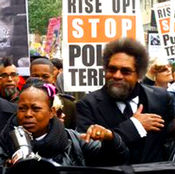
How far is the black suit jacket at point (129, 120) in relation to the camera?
4043mm

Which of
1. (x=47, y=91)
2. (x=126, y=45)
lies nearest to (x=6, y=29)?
(x=126, y=45)

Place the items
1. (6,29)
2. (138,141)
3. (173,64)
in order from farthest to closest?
(173,64) < (6,29) < (138,141)

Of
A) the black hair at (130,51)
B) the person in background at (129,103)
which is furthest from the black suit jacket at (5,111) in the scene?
the black hair at (130,51)

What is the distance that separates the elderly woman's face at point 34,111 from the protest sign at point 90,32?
2435mm

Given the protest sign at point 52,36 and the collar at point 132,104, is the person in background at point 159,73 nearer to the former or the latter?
the collar at point 132,104

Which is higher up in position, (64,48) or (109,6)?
(109,6)

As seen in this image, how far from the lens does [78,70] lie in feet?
19.9

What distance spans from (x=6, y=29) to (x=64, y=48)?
1869 mm

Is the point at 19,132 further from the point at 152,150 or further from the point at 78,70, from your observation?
the point at 78,70

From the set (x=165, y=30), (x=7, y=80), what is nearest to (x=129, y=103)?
(x=7, y=80)

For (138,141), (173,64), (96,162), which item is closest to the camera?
(96,162)

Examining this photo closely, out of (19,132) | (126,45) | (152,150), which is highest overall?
(126,45)

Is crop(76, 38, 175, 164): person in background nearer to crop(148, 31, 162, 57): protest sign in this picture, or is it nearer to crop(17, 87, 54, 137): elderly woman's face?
crop(17, 87, 54, 137): elderly woman's face

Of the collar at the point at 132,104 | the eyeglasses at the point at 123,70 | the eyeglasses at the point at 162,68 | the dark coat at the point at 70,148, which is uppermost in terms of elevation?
the eyeglasses at the point at 123,70
